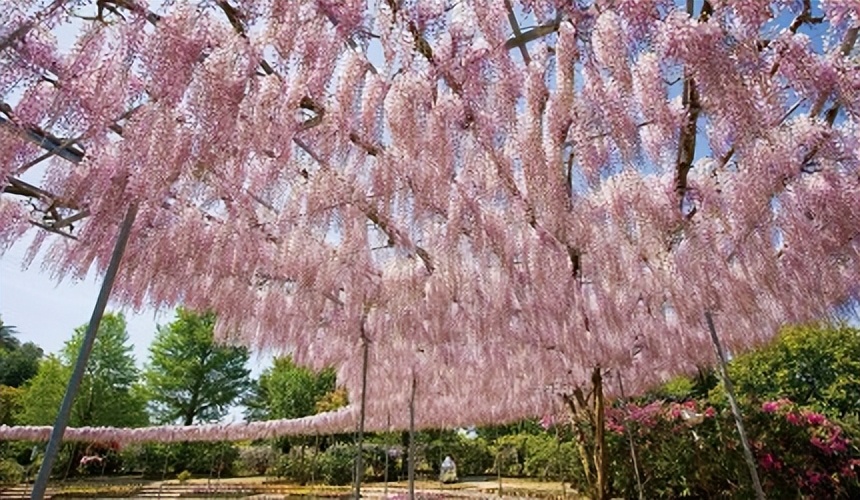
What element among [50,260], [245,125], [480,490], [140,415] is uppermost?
[140,415]

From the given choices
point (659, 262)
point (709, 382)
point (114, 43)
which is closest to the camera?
point (114, 43)

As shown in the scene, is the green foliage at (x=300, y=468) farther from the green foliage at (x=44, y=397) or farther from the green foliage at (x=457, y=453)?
the green foliage at (x=44, y=397)

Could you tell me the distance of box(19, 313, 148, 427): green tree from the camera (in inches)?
907

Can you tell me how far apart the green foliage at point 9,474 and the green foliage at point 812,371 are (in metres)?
25.0

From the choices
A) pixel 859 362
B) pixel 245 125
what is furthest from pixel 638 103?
pixel 859 362

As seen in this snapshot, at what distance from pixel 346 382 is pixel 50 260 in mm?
6189

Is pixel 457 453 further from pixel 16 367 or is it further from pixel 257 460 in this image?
pixel 16 367

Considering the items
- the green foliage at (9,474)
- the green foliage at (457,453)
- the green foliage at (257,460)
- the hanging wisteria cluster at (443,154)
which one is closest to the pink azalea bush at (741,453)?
the hanging wisteria cluster at (443,154)

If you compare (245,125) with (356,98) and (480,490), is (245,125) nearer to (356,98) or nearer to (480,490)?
(356,98)

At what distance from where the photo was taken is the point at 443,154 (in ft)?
10.6

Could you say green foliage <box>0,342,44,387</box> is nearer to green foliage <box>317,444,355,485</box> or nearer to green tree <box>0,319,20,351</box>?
green tree <box>0,319,20,351</box>

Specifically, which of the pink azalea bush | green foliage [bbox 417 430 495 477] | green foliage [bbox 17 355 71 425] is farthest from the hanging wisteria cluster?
green foliage [bbox 17 355 71 425]

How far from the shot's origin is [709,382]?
23.8 m

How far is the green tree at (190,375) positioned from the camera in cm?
2777
